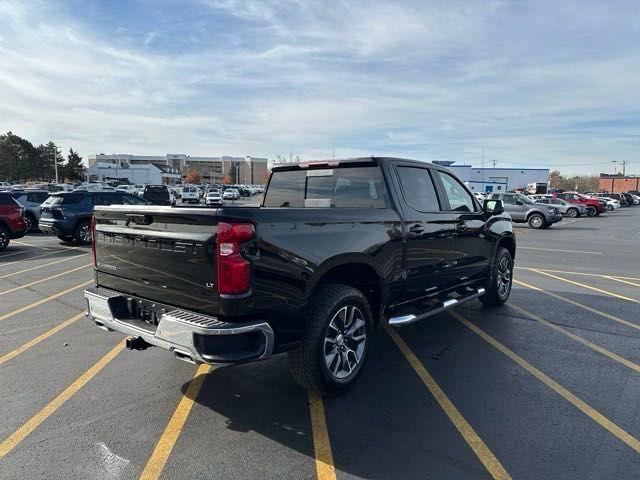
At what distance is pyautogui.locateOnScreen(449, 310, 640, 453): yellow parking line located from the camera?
3168 millimetres

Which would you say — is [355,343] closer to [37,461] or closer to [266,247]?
[266,247]

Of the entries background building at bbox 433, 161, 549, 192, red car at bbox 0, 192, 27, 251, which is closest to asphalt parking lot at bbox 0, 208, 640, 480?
red car at bbox 0, 192, 27, 251

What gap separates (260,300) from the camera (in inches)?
122

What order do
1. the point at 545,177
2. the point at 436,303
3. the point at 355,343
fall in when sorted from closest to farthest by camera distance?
the point at 355,343
the point at 436,303
the point at 545,177

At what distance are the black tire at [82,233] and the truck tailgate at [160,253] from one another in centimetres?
1087

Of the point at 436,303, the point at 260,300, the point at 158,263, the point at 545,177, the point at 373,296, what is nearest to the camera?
the point at 260,300

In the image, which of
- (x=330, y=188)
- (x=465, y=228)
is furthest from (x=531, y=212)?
(x=330, y=188)

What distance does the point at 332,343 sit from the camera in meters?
3.70

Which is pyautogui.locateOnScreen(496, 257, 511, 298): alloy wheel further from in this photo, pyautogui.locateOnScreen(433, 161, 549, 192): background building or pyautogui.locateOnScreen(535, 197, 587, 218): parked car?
pyautogui.locateOnScreen(433, 161, 549, 192): background building

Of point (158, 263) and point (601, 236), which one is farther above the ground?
point (158, 263)

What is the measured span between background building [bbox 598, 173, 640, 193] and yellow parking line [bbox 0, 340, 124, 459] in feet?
379

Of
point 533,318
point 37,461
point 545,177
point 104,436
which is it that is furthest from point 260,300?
point 545,177

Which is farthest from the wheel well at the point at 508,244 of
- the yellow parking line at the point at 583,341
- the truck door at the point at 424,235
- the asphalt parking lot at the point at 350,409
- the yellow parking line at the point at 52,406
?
the yellow parking line at the point at 52,406

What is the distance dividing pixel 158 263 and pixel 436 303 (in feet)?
9.80
